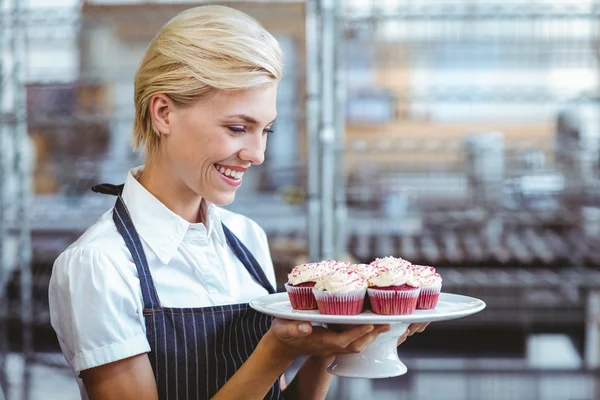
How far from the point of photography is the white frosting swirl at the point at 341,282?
112cm

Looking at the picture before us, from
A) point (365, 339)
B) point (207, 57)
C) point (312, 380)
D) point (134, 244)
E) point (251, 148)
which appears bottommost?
point (312, 380)

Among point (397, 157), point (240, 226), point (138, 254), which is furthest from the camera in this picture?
point (397, 157)

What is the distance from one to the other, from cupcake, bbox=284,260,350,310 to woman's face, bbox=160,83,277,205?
0.18 m

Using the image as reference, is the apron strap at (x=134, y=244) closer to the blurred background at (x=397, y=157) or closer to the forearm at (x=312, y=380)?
the forearm at (x=312, y=380)

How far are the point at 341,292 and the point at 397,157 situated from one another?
302 centimetres

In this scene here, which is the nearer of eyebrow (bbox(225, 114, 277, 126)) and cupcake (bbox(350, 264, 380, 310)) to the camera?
eyebrow (bbox(225, 114, 277, 126))

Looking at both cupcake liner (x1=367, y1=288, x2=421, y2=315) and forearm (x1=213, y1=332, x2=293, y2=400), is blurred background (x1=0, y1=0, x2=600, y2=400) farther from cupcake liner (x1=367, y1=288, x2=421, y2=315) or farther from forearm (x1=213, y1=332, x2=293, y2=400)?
forearm (x1=213, y1=332, x2=293, y2=400)

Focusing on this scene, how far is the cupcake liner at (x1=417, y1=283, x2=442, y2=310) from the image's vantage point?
3.75 ft

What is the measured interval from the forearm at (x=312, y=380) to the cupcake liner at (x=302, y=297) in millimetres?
95

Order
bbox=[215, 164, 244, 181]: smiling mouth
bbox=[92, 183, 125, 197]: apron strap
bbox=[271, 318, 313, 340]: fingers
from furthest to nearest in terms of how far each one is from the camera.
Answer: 1. bbox=[92, 183, 125, 197]: apron strap
2. bbox=[215, 164, 244, 181]: smiling mouth
3. bbox=[271, 318, 313, 340]: fingers

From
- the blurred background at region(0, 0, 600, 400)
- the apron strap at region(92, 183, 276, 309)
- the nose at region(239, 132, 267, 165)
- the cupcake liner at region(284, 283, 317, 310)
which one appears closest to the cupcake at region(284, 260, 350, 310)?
the cupcake liner at region(284, 283, 317, 310)

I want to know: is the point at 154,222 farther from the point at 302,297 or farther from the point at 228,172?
the point at 302,297

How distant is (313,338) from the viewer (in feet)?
3.22

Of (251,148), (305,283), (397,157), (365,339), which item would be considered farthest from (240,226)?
(397,157)
